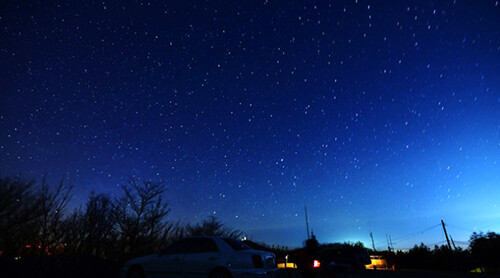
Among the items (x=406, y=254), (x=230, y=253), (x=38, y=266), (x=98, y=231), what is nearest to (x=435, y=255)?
(x=406, y=254)

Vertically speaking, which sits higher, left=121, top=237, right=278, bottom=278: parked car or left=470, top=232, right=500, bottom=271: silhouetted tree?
left=470, top=232, right=500, bottom=271: silhouetted tree

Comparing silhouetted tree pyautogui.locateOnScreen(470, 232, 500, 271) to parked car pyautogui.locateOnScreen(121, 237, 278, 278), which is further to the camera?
silhouetted tree pyautogui.locateOnScreen(470, 232, 500, 271)

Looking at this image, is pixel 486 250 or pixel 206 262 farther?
pixel 486 250

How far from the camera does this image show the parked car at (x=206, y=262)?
5.80 m

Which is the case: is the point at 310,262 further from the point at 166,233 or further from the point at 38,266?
the point at 166,233

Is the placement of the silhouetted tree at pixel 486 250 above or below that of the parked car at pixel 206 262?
above

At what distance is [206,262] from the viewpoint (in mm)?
6180

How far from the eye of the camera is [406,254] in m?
23.9

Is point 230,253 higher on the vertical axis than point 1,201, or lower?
lower

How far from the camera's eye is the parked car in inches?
228

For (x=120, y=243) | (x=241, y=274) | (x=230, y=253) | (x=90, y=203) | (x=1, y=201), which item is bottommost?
(x=241, y=274)

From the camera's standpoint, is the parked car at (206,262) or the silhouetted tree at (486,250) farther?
the silhouetted tree at (486,250)

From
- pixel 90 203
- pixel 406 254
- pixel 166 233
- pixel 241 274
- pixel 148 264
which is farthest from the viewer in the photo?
pixel 406 254

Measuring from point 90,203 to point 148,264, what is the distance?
934cm
